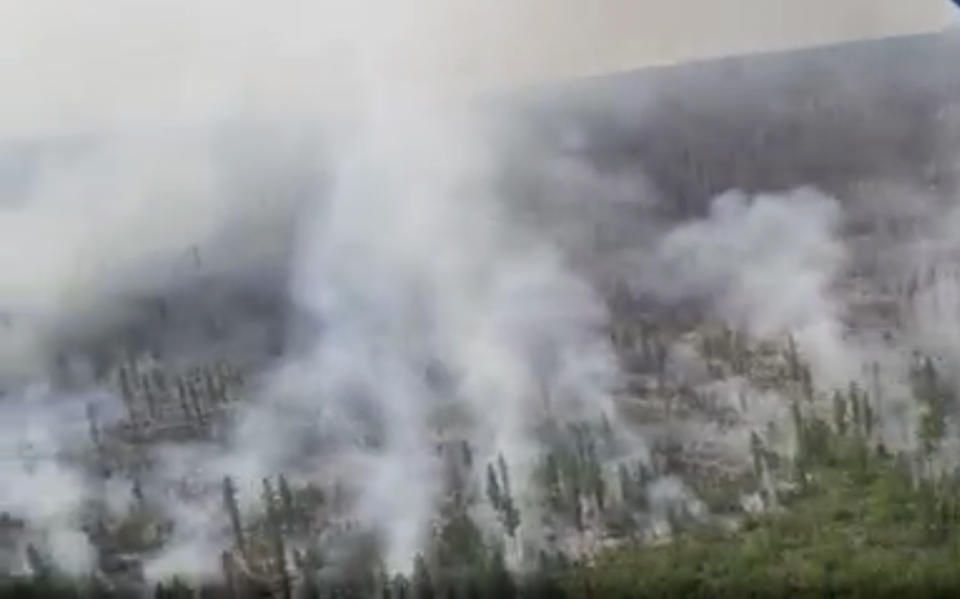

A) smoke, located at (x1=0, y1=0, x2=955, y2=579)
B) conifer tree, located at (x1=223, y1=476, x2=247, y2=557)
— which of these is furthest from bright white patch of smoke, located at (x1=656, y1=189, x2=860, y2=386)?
conifer tree, located at (x1=223, y1=476, x2=247, y2=557)

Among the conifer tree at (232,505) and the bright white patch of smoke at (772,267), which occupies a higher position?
the bright white patch of smoke at (772,267)

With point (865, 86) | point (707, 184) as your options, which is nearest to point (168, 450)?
point (707, 184)

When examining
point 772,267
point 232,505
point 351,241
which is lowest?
point 232,505

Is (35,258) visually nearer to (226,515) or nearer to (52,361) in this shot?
(52,361)

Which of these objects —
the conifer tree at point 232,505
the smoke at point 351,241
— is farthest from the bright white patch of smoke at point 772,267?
the conifer tree at point 232,505

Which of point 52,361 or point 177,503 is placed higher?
point 52,361

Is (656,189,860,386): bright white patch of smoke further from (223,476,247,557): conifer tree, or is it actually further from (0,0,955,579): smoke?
(223,476,247,557): conifer tree

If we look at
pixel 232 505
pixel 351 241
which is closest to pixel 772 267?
pixel 351 241

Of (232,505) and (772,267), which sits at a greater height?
(772,267)

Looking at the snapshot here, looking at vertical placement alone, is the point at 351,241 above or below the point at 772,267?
above

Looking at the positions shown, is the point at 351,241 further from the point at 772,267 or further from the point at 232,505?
the point at 772,267

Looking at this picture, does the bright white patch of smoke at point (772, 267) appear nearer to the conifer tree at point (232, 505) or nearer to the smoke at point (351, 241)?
the smoke at point (351, 241)
